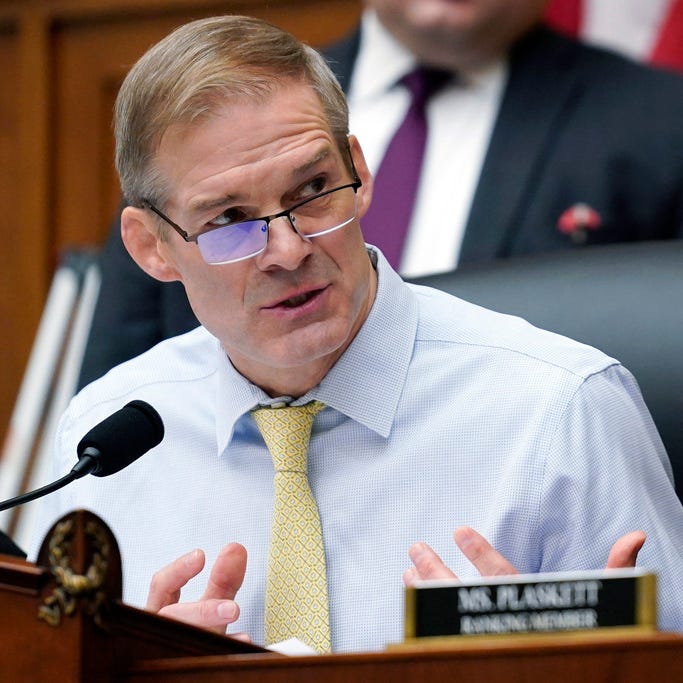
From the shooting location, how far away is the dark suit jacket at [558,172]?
260 centimetres

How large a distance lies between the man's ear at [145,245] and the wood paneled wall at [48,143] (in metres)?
2.10

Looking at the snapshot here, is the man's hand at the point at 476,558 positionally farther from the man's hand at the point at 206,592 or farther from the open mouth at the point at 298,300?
the open mouth at the point at 298,300

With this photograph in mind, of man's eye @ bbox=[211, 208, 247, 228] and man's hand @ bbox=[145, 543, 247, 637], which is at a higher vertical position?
man's eye @ bbox=[211, 208, 247, 228]

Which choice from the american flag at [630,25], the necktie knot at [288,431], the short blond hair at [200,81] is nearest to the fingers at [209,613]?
the necktie knot at [288,431]

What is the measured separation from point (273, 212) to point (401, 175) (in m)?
0.98

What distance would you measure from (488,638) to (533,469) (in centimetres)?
67

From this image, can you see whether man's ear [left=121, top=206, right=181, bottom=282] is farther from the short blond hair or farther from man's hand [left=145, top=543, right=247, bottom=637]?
man's hand [left=145, top=543, right=247, bottom=637]

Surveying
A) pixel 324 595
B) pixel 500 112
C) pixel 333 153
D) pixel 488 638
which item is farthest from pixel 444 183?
pixel 488 638

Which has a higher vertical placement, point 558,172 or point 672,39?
point 672,39

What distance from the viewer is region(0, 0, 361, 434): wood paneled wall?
13.3 ft

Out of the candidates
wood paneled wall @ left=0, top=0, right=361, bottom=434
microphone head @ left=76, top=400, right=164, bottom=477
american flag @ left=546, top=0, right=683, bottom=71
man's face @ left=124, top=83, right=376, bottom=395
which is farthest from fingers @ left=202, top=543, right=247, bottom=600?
wood paneled wall @ left=0, top=0, right=361, bottom=434

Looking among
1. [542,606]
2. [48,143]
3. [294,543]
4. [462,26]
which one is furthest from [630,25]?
[542,606]

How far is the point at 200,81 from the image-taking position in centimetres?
174

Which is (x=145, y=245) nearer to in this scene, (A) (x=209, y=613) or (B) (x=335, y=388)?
(B) (x=335, y=388)
